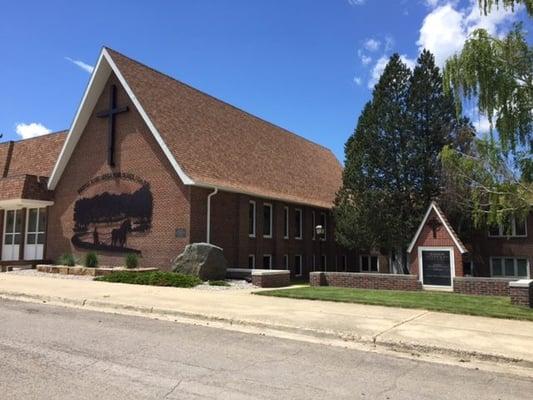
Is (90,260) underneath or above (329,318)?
above

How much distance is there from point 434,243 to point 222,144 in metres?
12.1

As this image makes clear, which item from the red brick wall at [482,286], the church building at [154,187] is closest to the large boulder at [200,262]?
the church building at [154,187]

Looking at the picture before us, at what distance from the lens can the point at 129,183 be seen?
2447 centimetres

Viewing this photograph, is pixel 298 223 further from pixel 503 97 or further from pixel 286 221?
pixel 503 97

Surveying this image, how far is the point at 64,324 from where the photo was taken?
10211mm

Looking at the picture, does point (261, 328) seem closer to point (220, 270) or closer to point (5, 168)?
point (220, 270)

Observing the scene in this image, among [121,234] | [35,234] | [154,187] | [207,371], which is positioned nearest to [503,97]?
[207,371]

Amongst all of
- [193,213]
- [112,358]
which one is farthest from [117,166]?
[112,358]

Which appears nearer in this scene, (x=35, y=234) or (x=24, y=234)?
(x=35, y=234)

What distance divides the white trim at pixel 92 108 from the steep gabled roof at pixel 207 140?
4 cm

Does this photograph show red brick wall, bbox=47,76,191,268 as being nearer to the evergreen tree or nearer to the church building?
the church building

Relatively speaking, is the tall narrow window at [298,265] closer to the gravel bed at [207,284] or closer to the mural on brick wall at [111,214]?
the gravel bed at [207,284]

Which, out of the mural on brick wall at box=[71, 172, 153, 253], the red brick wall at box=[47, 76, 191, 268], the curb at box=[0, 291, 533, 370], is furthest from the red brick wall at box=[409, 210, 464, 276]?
the curb at box=[0, 291, 533, 370]

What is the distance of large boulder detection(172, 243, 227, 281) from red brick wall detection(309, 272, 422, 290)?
3.85m
